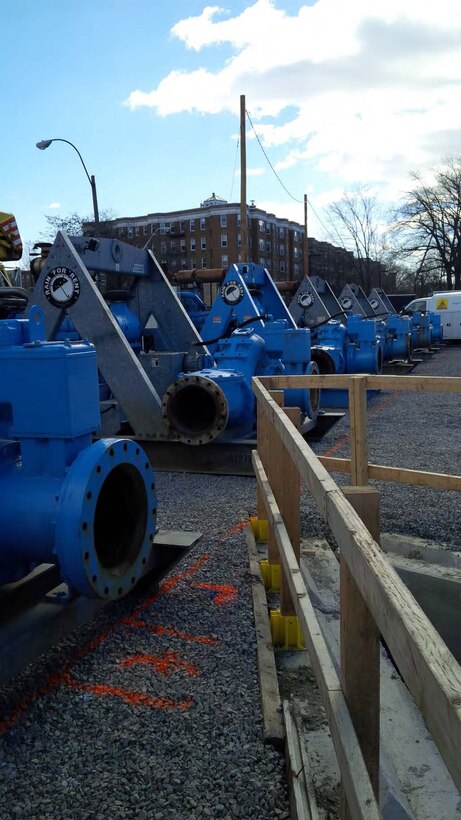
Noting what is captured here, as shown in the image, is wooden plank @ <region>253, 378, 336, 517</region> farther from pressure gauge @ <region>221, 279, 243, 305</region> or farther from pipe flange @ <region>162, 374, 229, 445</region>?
pressure gauge @ <region>221, 279, 243, 305</region>

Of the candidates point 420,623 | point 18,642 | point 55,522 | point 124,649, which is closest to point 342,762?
point 420,623

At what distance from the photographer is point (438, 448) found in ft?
26.5

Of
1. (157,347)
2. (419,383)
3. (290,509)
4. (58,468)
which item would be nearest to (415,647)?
(58,468)

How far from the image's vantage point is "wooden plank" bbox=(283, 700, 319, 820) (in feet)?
6.75

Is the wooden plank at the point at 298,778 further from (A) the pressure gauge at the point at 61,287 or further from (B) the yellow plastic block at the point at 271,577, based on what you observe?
(A) the pressure gauge at the point at 61,287

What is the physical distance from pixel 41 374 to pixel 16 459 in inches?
16.9

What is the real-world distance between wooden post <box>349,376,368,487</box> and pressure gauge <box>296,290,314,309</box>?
10851mm

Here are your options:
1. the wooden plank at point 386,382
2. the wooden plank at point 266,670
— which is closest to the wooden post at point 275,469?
the wooden plank at point 266,670

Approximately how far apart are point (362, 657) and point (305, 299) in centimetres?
1352

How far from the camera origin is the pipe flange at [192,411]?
665cm

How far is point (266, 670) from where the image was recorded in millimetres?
2928

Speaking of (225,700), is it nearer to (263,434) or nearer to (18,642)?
(18,642)

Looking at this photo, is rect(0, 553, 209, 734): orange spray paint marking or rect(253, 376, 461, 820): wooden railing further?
rect(0, 553, 209, 734): orange spray paint marking

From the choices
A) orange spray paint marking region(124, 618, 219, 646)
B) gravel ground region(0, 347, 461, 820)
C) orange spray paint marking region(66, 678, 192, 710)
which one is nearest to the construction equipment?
gravel ground region(0, 347, 461, 820)
